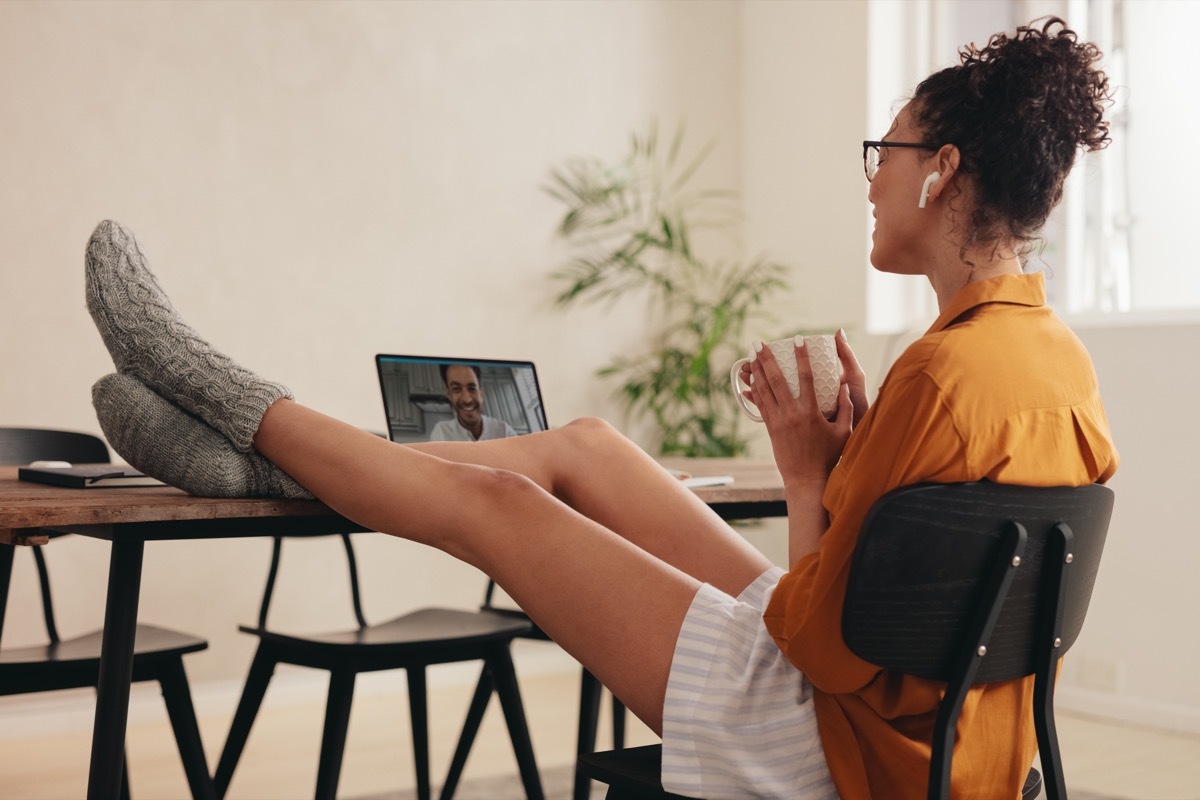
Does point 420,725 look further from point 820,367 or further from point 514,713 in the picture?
point 820,367

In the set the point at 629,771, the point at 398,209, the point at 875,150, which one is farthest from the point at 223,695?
the point at 875,150

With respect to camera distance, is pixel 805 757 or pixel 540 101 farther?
pixel 540 101

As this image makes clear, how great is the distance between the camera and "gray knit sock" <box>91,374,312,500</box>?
4.66 ft

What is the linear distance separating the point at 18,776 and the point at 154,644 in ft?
3.88

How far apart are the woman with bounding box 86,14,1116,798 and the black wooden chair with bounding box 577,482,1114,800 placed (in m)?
0.05

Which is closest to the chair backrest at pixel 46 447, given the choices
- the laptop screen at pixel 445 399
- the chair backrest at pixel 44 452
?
the chair backrest at pixel 44 452

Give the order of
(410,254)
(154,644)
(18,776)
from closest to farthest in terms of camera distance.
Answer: (154,644) → (18,776) → (410,254)

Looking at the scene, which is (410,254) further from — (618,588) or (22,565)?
(618,588)

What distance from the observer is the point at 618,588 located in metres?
1.29

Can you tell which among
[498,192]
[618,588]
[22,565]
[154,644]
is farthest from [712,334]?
[618,588]

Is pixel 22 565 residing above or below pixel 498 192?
below

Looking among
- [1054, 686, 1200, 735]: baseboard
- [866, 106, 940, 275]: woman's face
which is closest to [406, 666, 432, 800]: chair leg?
[866, 106, 940, 275]: woman's face

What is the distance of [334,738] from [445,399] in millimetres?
542

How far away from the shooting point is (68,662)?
1772 millimetres
